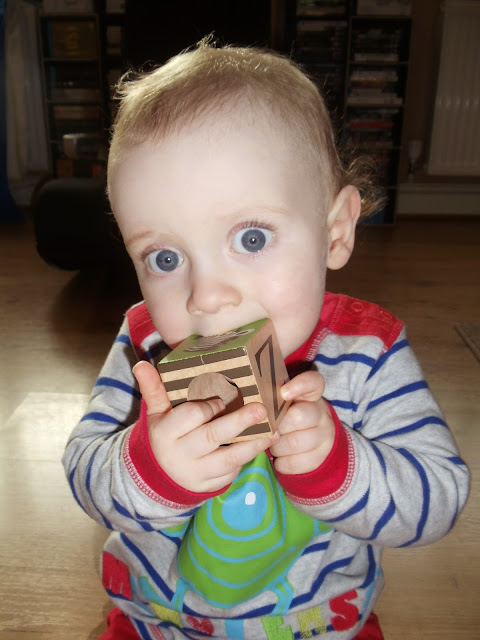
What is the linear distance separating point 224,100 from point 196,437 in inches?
12.5

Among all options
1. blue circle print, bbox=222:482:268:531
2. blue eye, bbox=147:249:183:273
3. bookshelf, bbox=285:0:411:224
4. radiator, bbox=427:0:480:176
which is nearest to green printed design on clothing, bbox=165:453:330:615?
→ blue circle print, bbox=222:482:268:531

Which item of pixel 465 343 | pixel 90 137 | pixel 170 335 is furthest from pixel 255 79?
pixel 90 137

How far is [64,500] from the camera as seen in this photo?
39.6 inches

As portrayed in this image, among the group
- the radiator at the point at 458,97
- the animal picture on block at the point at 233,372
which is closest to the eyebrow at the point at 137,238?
the animal picture on block at the point at 233,372

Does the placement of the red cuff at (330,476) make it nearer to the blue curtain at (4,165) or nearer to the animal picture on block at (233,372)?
the animal picture on block at (233,372)

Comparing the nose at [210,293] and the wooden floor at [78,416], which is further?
the wooden floor at [78,416]

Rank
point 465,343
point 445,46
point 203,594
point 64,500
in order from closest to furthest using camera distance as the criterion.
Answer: point 203,594
point 64,500
point 465,343
point 445,46

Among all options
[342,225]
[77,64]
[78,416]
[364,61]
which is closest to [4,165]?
[77,64]

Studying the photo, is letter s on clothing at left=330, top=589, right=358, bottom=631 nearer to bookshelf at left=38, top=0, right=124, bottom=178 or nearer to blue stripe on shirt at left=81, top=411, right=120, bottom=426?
blue stripe on shirt at left=81, top=411, right=120, bottom=426

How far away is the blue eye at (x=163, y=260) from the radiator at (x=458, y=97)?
327cm

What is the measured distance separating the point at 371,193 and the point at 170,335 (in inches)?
24.6

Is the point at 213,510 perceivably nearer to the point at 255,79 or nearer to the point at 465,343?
the point at 255,79

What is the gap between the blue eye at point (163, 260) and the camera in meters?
0.56

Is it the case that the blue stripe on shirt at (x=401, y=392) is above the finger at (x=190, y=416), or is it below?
below
